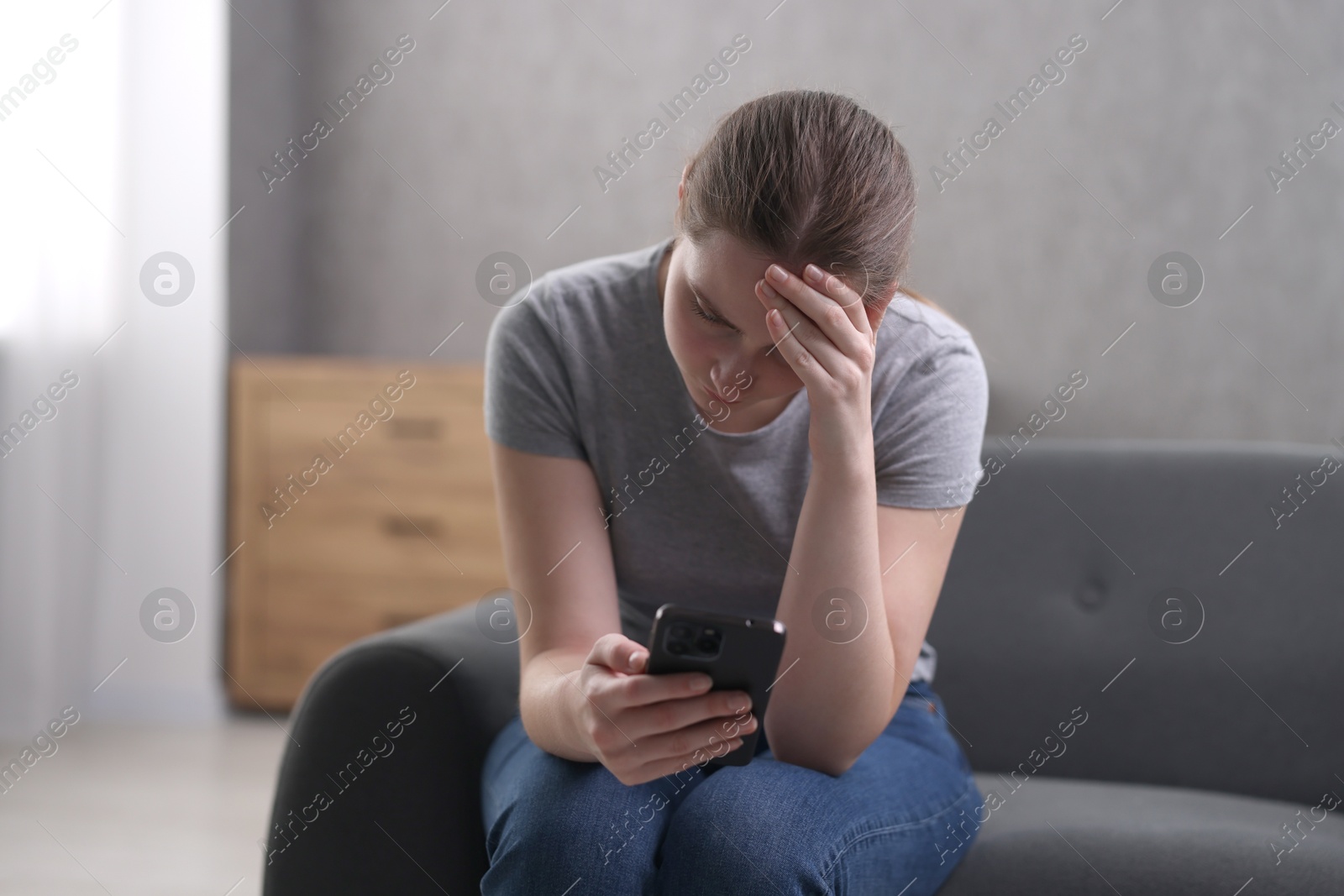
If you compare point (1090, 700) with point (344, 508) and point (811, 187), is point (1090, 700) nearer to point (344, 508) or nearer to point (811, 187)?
point (811, 187)

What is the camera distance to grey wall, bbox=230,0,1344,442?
2.52 metres

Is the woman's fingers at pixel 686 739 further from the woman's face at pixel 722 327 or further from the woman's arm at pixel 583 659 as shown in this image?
the woman's face at pixel 722 327

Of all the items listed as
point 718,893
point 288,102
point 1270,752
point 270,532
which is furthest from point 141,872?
point 288,102

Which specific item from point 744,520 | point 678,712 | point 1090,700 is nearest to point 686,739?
point 678,712

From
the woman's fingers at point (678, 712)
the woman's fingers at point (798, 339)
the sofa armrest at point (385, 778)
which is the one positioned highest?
the woman's fingers at point (798, 339)

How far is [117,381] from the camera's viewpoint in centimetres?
255

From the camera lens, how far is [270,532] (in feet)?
8.26

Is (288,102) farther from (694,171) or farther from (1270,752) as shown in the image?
(1270,752)

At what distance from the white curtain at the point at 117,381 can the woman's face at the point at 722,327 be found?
1965mm

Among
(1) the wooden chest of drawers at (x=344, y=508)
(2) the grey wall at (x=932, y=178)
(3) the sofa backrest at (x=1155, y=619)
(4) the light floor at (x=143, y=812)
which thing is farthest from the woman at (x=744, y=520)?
(2) the grey wall at (x=932, y=178)

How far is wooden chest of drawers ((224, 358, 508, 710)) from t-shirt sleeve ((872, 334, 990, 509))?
151cm

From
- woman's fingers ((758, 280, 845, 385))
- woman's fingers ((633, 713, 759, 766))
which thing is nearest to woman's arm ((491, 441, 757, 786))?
woman's fingers ((633, 713, 759, 766))

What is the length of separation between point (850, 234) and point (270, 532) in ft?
6.67

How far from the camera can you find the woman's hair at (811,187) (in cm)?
83
